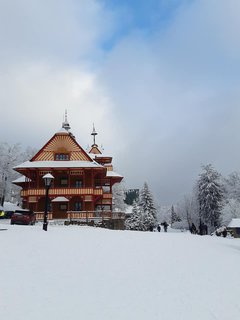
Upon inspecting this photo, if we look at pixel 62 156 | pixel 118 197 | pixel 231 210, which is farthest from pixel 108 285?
pixel 231 210

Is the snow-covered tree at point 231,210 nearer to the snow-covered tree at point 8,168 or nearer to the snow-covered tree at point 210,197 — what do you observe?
the snow-covered tree at point 210,197

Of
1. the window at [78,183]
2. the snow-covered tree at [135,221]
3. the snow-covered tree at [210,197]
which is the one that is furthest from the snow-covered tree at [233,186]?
the window at [78,183]

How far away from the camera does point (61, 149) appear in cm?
4481

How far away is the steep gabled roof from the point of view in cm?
4444

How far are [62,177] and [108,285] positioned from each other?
37015 mm

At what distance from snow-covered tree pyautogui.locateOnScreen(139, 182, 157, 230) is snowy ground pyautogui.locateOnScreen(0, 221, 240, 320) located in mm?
58732

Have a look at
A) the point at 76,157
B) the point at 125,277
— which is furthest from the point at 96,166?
the point at 125,277

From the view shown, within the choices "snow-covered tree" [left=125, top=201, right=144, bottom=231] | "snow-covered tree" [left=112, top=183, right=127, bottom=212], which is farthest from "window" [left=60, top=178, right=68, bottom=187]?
"snow-covered tree" [left=125, top=201, right=144, bottom=231]

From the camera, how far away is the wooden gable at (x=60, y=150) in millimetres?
44463

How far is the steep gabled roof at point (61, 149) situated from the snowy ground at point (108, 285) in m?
30.4

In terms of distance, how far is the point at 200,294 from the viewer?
29.9 feet

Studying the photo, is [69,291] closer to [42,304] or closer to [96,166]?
[42,304]

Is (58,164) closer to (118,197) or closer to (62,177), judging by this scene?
(62,177)

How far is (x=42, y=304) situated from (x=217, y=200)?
188ft
